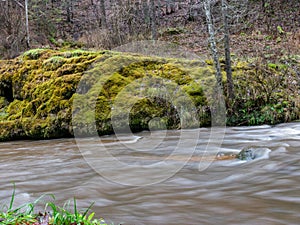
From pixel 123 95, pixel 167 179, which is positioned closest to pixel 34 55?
pixel 123 95

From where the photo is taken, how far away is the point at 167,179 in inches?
153

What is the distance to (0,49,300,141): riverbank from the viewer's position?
27.0ft

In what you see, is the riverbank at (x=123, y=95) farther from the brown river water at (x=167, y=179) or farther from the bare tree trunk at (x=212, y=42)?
the brown river water at (x=167, y=179)

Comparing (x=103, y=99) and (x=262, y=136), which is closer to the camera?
(x=262, y=136)

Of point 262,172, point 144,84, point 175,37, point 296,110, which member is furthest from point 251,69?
point 175,37

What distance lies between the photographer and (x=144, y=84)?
898 cm

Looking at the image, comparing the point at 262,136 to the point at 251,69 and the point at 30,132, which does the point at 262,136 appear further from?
the point at 30,132

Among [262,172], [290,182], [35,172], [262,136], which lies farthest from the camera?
[262,136]

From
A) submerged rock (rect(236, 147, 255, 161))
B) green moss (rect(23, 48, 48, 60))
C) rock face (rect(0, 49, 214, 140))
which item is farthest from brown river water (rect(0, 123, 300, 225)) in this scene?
green moss (rect(23, 48, 48, 60))

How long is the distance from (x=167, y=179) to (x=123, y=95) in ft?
16.1

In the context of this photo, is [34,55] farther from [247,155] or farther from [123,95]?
[247,155]

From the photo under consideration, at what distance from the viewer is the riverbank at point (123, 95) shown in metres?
8.22

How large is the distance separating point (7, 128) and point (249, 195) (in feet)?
23.9

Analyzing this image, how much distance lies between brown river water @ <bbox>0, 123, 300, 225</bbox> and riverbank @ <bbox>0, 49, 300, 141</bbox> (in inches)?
55.1
